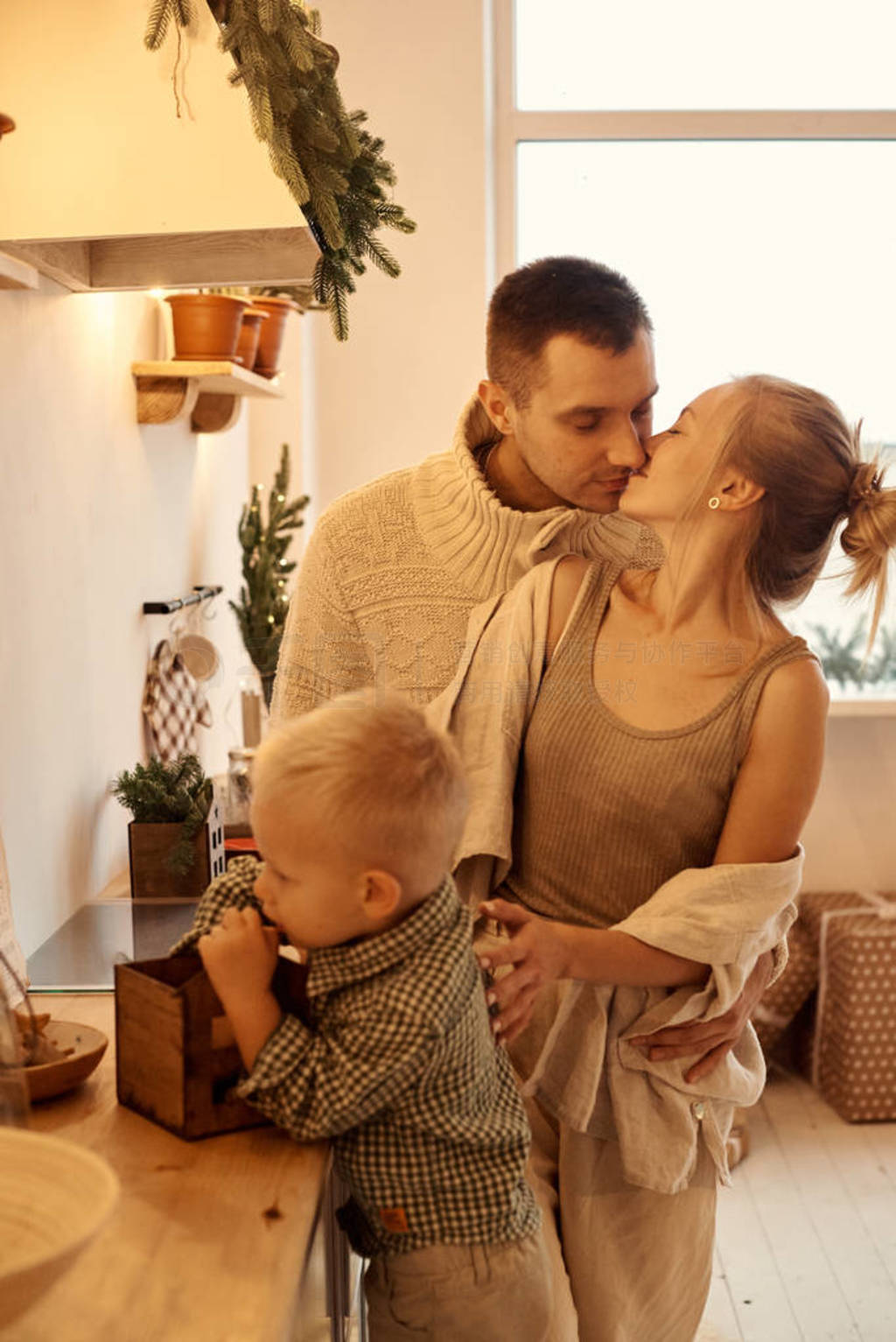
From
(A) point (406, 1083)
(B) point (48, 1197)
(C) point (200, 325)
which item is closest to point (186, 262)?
(C) point (200, 325)

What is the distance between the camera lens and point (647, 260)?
3803 mm

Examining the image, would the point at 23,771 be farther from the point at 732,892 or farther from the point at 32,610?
the point at 732,892

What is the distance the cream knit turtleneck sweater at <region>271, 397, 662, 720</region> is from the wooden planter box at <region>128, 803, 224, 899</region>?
34 cm

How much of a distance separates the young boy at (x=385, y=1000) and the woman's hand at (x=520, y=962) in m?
0.08

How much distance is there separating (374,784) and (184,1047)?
0.26m

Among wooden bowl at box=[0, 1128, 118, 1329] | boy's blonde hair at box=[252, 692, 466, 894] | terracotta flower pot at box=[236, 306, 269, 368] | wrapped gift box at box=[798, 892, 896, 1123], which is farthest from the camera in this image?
wrapped gift box at box=[798, 892, 896, 1123]

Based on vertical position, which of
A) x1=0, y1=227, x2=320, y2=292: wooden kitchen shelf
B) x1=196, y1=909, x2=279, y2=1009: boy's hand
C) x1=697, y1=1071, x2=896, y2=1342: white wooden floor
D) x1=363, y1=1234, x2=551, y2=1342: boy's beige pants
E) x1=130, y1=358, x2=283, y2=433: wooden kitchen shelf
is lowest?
x1=697, y1=1071, x2=896, y2=1342: white wooden floor

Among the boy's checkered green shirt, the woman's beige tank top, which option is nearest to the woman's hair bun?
the woman's beige tank top

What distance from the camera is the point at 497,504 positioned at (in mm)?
1658

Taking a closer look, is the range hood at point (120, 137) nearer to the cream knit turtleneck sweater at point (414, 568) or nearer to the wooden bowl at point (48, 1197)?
the cream knit turtleneck sweater at point (414, 568)

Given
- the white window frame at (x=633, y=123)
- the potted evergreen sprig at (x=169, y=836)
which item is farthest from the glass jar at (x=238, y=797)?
the white window frame at (x=633, y=123)

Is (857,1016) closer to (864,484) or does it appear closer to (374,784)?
(864,484)

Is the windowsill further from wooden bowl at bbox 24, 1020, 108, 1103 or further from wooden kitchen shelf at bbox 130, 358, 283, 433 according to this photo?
wooden bowl at bbox 24, 1020, 108, 1103

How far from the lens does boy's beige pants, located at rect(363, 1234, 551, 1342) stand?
1169mm
